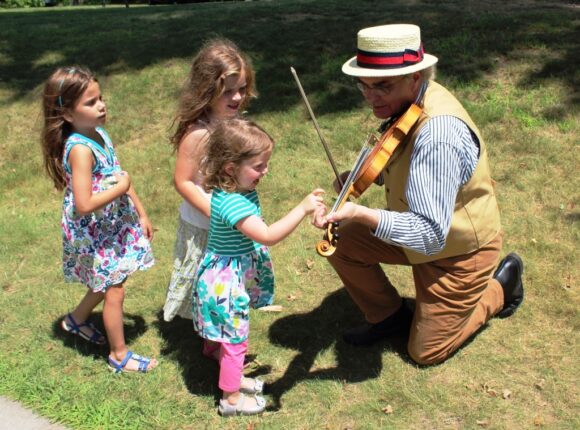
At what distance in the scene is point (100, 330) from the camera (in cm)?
396

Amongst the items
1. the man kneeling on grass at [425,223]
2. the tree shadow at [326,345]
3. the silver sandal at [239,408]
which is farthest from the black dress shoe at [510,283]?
the silver sandal at [239,408]

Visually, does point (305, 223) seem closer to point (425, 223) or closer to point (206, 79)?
point (206, 79)

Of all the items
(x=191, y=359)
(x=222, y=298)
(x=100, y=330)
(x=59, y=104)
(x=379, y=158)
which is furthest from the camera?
(x=100, y=330)

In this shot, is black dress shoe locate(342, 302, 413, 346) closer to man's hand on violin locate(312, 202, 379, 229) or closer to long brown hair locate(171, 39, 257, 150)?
man's hand on violin locate(312, 202, 379, 229)

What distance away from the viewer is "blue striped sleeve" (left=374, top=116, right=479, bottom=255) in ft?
9.54

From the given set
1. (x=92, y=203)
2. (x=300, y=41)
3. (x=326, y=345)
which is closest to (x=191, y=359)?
(x=326, y=345)

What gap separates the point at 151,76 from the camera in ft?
25.8

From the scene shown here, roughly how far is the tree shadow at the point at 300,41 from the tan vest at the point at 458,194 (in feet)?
10.8

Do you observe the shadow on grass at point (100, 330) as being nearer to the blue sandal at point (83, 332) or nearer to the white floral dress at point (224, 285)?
the blue sandal at point (83, 332)

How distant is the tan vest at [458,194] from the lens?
120 inches

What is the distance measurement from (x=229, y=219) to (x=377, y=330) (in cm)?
141

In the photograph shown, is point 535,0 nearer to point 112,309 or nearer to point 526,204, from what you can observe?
point 526,204

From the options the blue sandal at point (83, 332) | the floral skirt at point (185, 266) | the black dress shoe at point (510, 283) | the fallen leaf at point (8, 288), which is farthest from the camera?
the fallen leaf at point (8, 288)

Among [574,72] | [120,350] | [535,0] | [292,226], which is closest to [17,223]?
[120,350]
